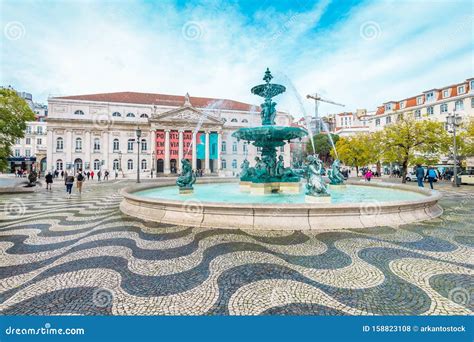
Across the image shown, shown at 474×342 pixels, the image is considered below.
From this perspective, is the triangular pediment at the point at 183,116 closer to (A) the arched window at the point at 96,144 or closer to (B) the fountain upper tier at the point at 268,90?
(A) the arched window at the point at 96,144

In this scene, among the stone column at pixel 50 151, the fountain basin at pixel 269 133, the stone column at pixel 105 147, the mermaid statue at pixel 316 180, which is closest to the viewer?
the mermaid statue at pixel 316 180

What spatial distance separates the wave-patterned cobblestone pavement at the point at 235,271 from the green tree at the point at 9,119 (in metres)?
14.2

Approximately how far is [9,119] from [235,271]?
68.1 feet

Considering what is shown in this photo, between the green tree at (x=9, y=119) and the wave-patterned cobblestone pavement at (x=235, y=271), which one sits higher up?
the green tree at (x=9, y=119)

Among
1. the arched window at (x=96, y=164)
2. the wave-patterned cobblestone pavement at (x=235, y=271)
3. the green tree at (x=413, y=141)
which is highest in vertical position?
the green tree at (x=413, y=141)

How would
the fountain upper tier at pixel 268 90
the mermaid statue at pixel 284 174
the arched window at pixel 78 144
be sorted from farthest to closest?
the arched window at pixel 78 144, the mermaid statue at pixel 284 174, the fountain upper tier at pixel 268 90

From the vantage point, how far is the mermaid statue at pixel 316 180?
7.59 meters

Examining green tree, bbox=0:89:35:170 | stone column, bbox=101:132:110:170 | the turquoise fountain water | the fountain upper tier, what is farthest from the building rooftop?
the turquoise fountain water

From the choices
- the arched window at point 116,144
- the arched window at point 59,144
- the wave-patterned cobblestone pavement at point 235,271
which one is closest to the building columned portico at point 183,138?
the arched window at point 116,144

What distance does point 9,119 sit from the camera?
50.8 feet

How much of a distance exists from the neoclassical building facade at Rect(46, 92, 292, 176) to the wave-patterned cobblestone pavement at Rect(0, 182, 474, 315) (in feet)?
139

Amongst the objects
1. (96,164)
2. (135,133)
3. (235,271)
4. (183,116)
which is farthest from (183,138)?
(235,271)

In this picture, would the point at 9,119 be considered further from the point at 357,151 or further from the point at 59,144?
the point at 357,151

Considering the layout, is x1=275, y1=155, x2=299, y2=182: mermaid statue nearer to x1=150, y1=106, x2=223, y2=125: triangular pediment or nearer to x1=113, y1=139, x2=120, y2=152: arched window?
x1=150, y1=106, x2=223, y2=125: triangular pediment
